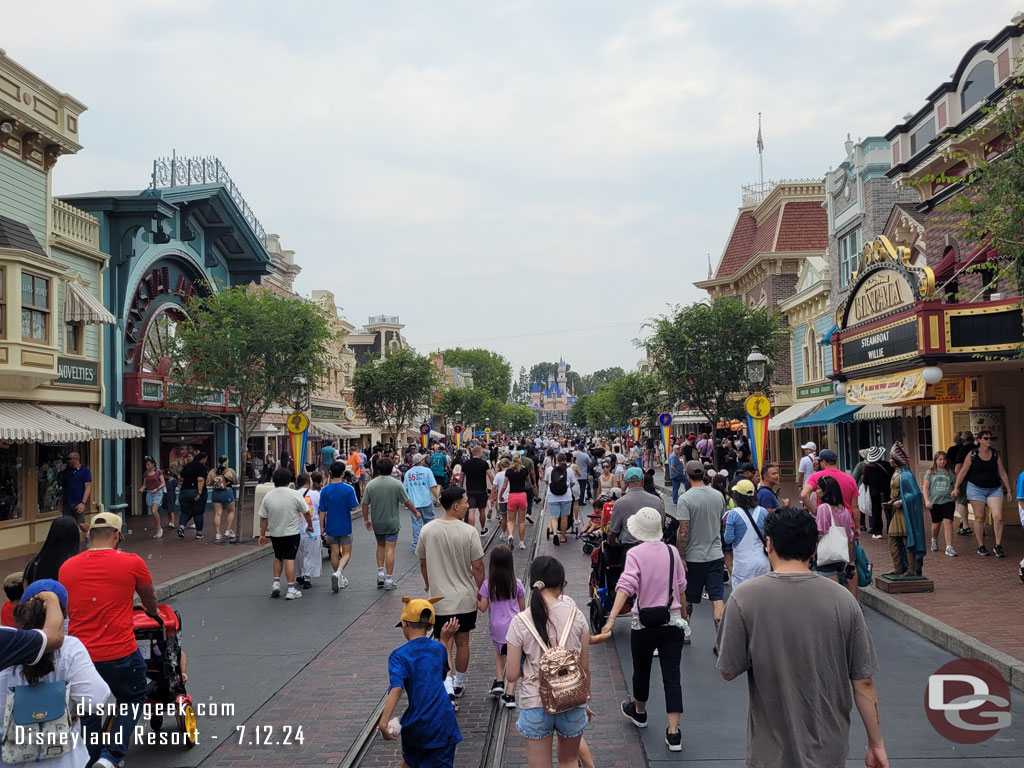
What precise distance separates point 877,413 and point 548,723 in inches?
771

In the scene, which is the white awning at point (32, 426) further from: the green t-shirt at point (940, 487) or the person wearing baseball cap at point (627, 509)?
the green t-shirt at point (940, 487)

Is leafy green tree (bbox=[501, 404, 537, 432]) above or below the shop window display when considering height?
above

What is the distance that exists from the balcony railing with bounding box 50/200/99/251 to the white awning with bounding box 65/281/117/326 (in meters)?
1.22

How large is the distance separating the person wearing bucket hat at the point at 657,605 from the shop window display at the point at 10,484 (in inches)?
585

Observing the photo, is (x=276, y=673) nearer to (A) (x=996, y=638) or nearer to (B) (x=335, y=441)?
(A) (x=996, y=638)

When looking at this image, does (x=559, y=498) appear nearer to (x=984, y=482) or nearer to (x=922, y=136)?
(x=984, y=482)

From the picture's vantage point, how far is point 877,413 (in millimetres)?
21594

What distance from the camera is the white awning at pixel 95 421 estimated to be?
17.3 m

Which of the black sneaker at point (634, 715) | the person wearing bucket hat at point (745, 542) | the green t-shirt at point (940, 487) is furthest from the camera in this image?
the green t-shirt at point (940, 487)

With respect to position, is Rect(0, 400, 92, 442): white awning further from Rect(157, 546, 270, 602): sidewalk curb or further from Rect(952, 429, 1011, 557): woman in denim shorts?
Rect(952, 429, 1011, 557): woman in denim shorts

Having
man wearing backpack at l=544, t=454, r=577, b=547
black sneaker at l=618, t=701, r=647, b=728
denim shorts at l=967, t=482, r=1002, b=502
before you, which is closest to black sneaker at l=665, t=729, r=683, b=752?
black sneaker at l=618, t=701, r=647, b=728

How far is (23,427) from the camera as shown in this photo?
14.9 meters

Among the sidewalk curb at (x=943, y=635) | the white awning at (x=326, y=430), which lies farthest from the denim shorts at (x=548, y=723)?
the white awning at (x=326, y=430)

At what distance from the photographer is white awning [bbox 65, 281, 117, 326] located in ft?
60.8
